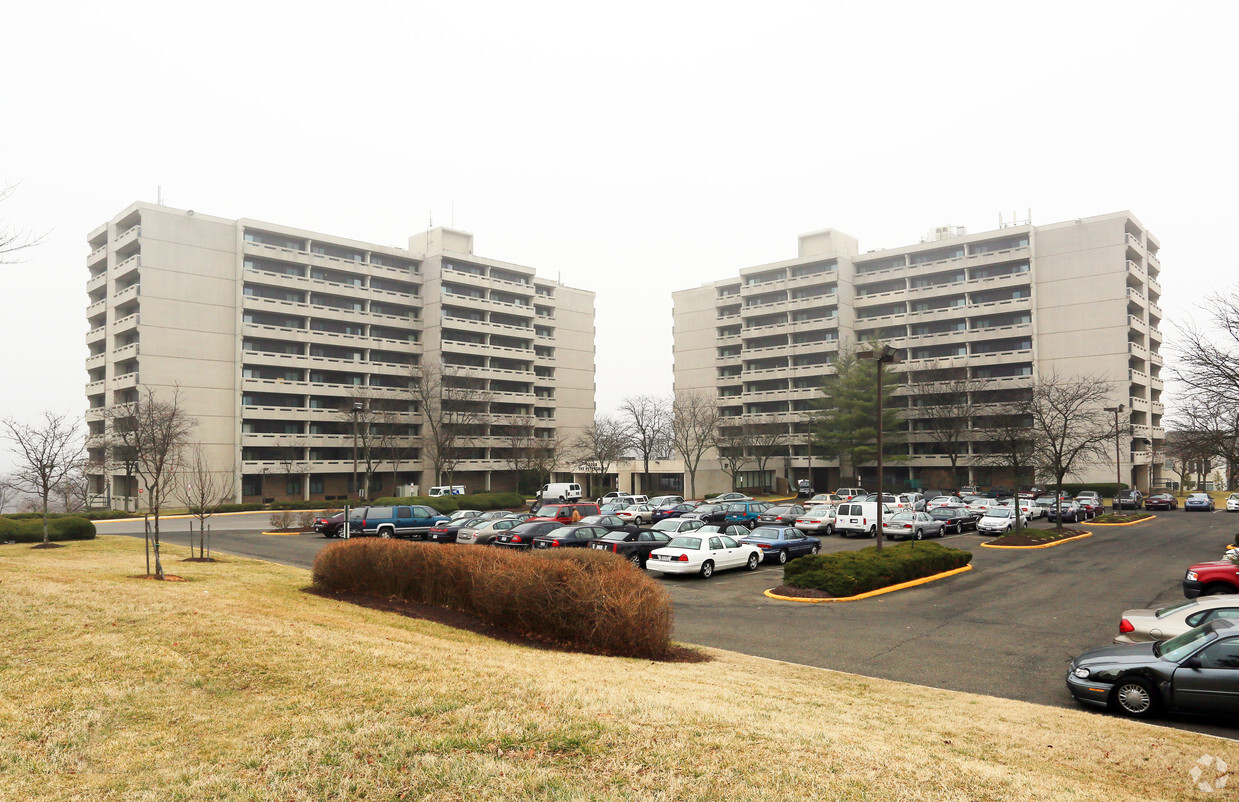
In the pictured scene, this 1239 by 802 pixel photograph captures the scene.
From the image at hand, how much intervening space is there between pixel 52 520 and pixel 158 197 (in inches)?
1978

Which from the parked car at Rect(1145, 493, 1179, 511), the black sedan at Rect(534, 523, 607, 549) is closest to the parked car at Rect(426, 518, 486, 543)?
the black sedan at Rect(534, 523, 607, 549)

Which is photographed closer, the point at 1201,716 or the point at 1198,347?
the point at 1201,716

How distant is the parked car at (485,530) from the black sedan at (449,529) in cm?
108

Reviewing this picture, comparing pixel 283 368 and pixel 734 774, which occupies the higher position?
pixel 283 368

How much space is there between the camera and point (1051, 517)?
47656 mm

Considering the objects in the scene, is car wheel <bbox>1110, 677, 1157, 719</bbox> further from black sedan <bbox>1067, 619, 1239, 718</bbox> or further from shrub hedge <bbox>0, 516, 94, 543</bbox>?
shrub hedge <bbox>0, 516, 94, 543</bbox>

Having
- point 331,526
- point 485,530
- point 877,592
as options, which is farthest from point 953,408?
point 331,526

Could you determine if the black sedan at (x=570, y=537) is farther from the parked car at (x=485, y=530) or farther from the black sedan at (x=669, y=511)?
the black sedan at (x=669, y=511)

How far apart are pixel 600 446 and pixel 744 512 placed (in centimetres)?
3910

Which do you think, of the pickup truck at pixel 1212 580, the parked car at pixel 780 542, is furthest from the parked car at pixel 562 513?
the pickup truck at pixel 1212 580

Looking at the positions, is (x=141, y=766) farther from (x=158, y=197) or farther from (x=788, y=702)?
(x=158, y=197)

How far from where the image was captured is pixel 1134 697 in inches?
390

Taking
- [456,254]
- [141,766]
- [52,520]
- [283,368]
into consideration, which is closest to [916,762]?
[141,766]

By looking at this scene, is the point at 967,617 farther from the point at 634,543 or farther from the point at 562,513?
the point at 562,513
